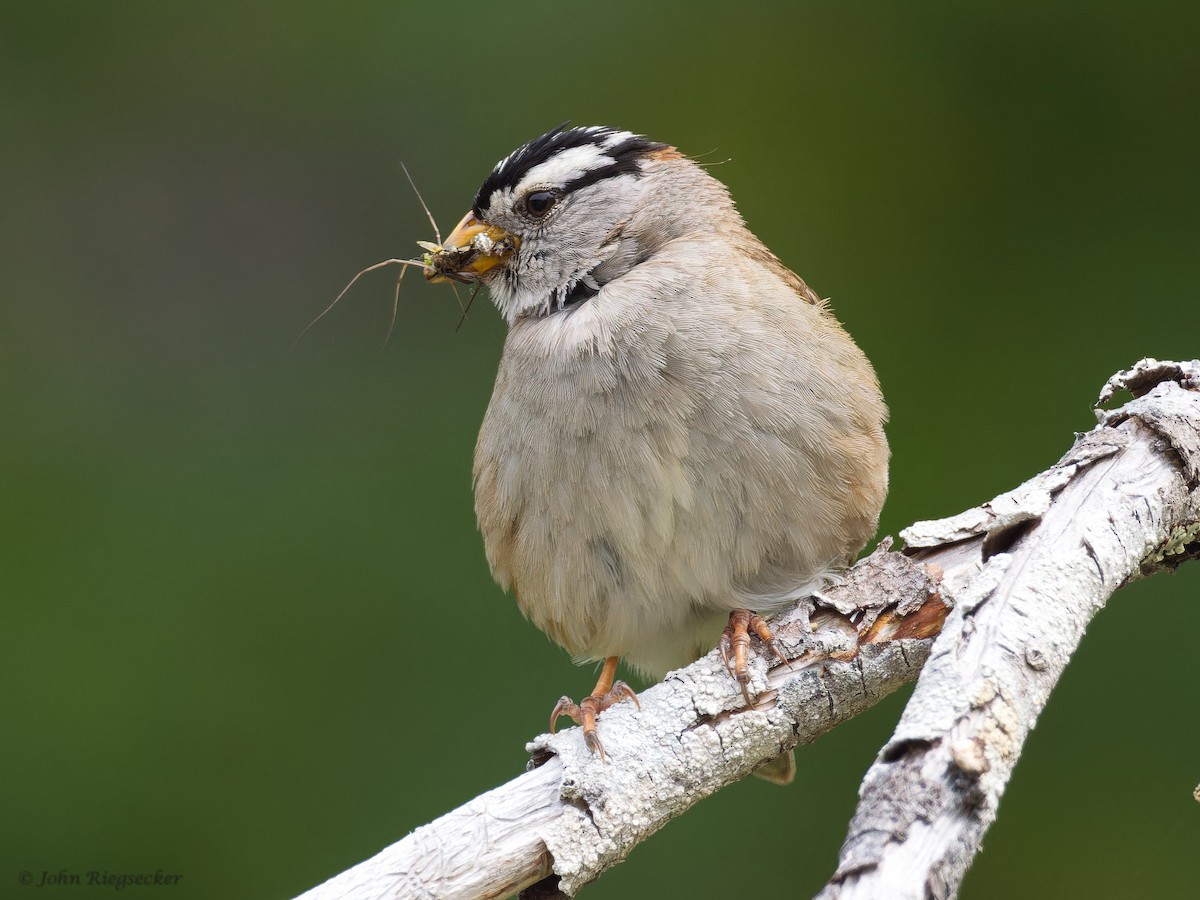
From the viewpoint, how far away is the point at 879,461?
338cm

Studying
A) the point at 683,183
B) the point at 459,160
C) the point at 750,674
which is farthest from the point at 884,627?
the point at 459,160

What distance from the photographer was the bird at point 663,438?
3.11 metres

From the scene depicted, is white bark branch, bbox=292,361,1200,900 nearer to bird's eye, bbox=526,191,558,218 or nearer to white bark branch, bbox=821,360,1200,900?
white bark branch, bbox=821,360,1200,900

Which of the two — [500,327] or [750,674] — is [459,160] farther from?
[750,674]

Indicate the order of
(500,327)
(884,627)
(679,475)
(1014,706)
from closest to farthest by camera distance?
(1014,706) → (884,627) → (679,475) → (500,327)

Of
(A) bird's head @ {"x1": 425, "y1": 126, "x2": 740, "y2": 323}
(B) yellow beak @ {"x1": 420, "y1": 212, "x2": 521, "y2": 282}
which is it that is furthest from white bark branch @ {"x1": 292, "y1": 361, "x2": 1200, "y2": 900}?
(B) yellow beak @ {"x1": 420, "y1": 212, "x2": 521, "y2": 282}

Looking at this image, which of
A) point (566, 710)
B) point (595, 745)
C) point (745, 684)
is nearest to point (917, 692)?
point (745, 684)

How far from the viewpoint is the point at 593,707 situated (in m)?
3.09

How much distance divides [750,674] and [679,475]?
0.56 m

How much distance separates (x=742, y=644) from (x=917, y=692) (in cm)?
70

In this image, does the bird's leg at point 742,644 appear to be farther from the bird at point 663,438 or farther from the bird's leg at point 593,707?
the bird's leg at point 593,707

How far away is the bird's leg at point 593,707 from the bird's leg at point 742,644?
222 mm

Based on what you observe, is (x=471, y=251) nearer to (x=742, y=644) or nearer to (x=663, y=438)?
(x=663, y=438)

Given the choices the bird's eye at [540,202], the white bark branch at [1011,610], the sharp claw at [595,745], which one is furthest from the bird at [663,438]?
the white bark branch at [1011,610]
